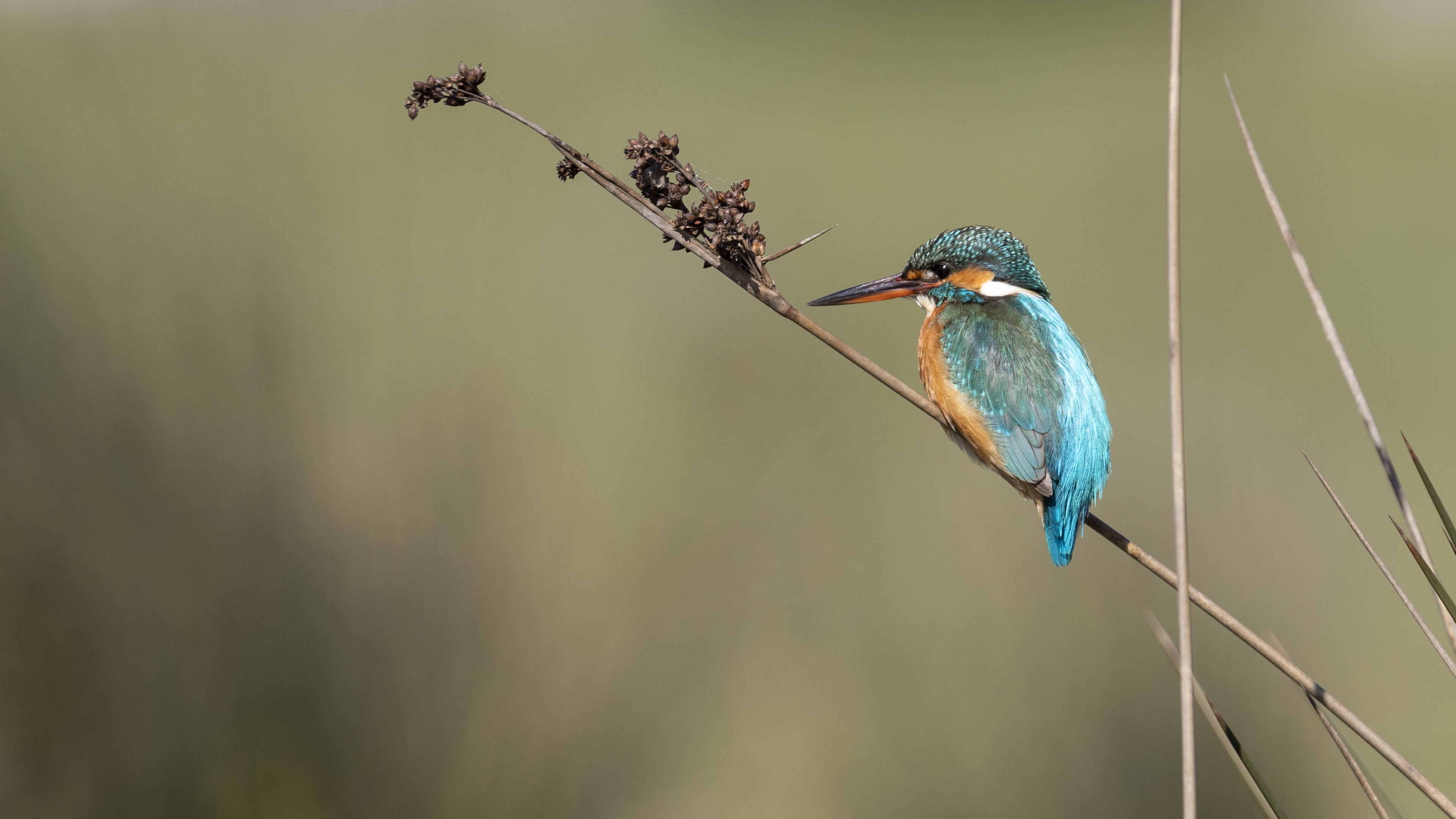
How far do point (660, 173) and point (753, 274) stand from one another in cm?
9

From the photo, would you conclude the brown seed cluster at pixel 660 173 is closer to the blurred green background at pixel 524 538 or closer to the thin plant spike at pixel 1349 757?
the thin plant spike at pixel 1349 757

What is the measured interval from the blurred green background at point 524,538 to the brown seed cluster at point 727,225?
0.71 meters

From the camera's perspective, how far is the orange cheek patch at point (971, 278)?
1.06 metres

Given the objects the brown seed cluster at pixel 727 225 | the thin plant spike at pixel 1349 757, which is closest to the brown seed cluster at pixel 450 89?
the brown seed cluster at pixel 727 225

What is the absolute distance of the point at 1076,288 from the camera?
12.9ft

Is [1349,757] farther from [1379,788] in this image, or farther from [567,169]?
[567,169]

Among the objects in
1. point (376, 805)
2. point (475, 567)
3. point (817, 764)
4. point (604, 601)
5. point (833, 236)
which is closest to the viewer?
point (376, 805)

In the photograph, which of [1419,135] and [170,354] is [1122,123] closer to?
[1419,135]

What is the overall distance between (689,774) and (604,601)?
1.26 ft

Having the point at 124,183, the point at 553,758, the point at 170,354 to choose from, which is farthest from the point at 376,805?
the point at 124,183

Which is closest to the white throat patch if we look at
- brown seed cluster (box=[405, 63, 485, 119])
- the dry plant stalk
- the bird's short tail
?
the bird's short tail

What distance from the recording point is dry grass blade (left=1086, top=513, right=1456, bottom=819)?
1.65 ft

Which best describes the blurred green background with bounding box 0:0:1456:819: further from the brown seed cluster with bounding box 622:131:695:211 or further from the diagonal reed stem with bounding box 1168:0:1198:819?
the diagonal reed stem with bounding box 1168:0:1198:819

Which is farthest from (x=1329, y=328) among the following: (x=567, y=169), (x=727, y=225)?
(x=567, y=169)
